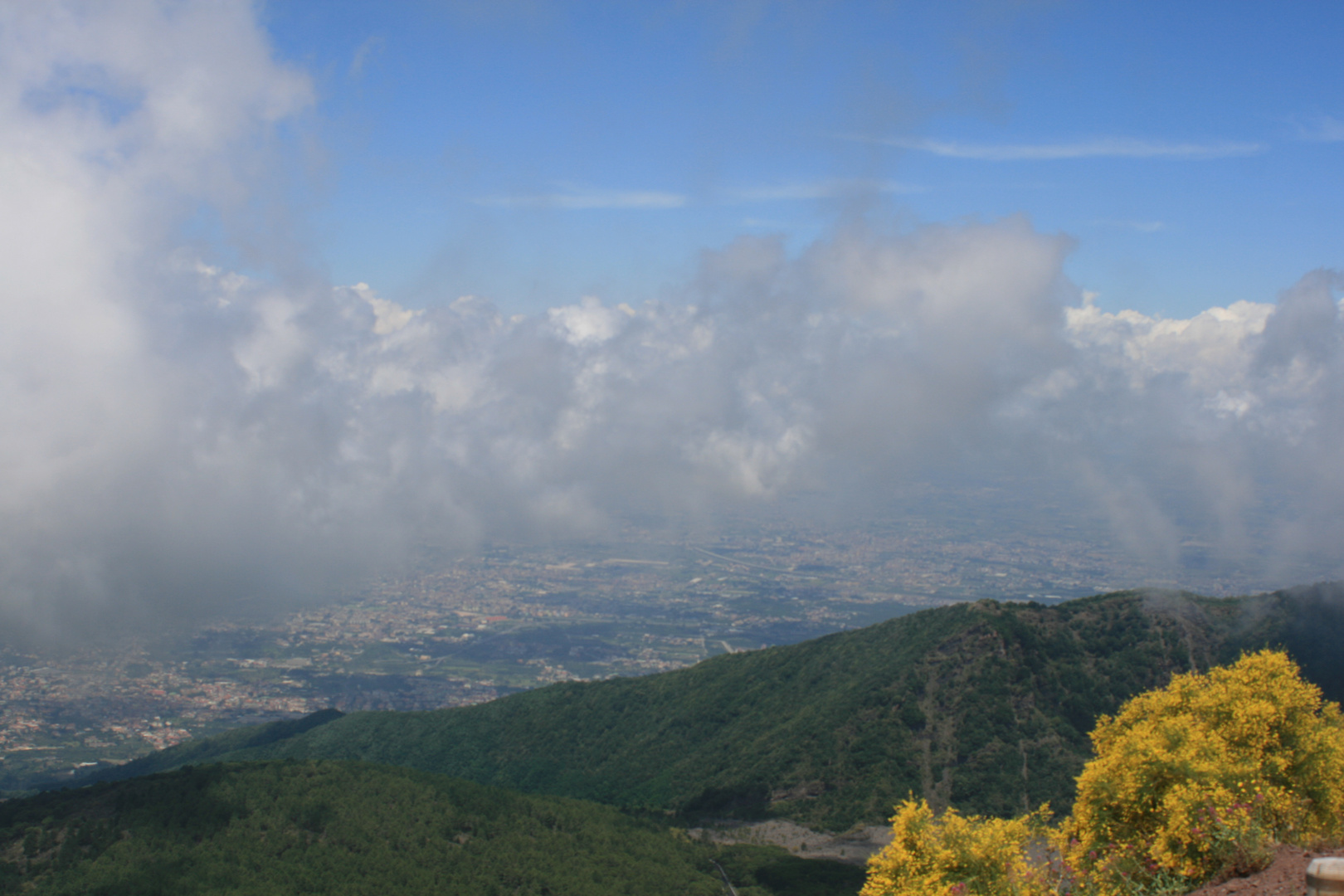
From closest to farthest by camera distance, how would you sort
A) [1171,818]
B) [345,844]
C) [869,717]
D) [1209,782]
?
[1171,818], [1209,782], [345,844], [869,717]

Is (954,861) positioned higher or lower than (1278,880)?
lower

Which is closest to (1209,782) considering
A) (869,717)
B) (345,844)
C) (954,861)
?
(954,861)

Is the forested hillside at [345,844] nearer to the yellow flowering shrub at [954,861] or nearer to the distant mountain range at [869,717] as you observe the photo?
the distant mountain range at [869,717]

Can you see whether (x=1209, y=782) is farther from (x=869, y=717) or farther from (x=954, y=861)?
(x=869, y=717)

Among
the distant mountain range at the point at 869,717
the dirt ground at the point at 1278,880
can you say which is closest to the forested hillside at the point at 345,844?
the distant mountain range at the point at 869,717

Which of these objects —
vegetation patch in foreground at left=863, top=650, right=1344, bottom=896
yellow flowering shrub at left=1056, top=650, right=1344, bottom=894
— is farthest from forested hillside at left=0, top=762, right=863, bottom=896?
vegetation patch in foreground at left=863, top=650, right=1344, bottom=896

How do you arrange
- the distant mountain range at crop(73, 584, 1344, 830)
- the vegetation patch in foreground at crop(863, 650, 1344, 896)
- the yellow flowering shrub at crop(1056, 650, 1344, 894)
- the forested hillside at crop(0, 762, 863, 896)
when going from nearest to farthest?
the vegetation patch in foreground at crop(863, 650, 1344, 896), the yellow flowering shrub at crop(1056, 650, 1344, 894), the forested hillside at crop(0, 762, 863, 896), the distant mountain range at crop(73, 584, 1344, 830)

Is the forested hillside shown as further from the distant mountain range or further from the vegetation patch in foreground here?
the vegetation patch in foreground
